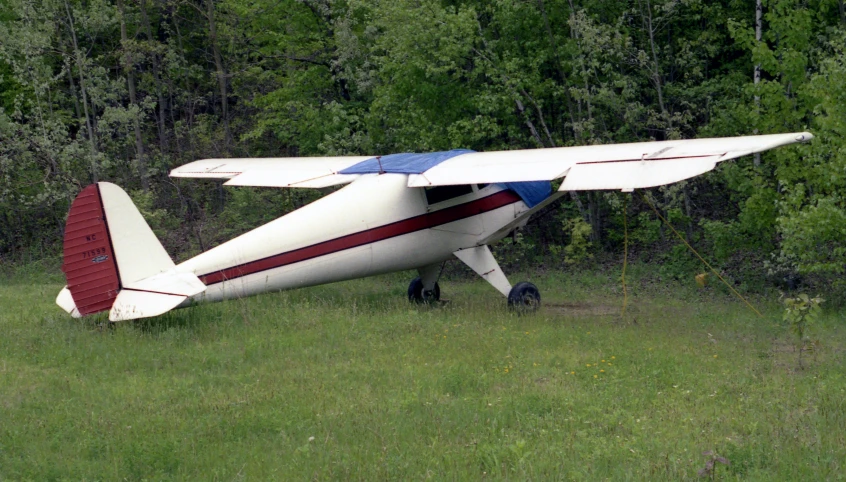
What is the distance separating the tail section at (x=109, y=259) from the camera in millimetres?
10633

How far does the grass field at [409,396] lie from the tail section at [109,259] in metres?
0.54

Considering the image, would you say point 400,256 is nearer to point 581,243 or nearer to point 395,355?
point 395,355

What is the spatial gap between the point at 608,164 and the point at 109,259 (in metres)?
6.63

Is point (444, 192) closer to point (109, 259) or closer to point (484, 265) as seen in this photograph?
point (484, 265)

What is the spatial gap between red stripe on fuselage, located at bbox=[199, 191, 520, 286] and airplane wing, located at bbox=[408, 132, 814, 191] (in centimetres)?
75

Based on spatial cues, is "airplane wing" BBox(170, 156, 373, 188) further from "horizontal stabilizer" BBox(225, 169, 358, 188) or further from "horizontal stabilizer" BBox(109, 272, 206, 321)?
"horizontal stabilizer" BBox(109, 272, 206, 321)

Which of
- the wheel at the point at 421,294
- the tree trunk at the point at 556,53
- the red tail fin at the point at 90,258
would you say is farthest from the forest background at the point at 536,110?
the red tail fin at the point at 90,258

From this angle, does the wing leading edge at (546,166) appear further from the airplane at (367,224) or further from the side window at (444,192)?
the side window at (444,192)

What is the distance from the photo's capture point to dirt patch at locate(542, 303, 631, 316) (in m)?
13.8

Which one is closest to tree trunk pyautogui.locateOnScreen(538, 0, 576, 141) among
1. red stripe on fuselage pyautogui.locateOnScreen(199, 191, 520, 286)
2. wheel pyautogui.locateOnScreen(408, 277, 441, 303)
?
red stripe on fuselage pyautogui.locateOnScreen(199, 191, 520, 286)

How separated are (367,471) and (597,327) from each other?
241 inches

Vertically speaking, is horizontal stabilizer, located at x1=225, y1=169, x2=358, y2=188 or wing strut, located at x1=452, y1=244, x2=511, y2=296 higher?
horizontal stabilizer, located at x1=225, y1=169, x2=358, y2=188

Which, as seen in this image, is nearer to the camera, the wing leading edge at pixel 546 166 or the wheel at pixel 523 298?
the wing leading edge at pixel 546 166

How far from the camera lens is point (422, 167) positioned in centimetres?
1341
